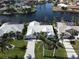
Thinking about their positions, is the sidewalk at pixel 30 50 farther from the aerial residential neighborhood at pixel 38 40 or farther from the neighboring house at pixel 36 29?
the neighboring house at pixel 36 29

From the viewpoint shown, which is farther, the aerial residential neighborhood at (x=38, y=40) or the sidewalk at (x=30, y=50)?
the sidewalk at (x=30, y=50)

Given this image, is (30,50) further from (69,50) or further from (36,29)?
(36,29)

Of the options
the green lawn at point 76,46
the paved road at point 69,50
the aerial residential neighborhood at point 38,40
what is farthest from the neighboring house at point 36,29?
the green lawn at point 76,46

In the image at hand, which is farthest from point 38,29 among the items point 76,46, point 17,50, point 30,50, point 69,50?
point 69,50

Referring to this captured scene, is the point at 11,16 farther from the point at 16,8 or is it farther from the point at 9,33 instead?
the point at 9,33

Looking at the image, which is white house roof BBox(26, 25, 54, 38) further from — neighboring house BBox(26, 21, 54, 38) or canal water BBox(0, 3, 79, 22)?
canal water BBox(0, 3, 79, 22)

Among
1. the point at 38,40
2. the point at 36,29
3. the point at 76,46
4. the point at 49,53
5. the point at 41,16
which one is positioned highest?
the point at 49,53

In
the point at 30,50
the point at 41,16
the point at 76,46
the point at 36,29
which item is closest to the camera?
the point at 30,50

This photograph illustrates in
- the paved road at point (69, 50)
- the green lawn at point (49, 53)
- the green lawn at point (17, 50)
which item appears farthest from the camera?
the paved road at point (69, 50)

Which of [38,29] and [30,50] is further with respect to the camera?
[38,29]
